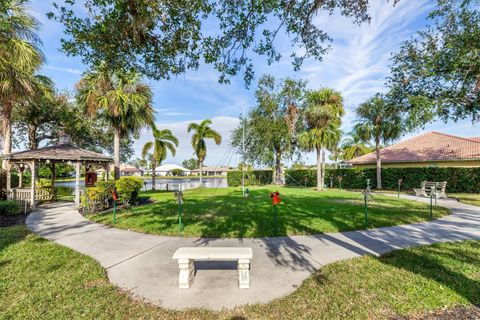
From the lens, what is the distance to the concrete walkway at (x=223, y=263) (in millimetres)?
3477

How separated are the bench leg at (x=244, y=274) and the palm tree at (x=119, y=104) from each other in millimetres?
13899

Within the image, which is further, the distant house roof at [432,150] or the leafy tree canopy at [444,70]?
the distant house roof at [432,150]

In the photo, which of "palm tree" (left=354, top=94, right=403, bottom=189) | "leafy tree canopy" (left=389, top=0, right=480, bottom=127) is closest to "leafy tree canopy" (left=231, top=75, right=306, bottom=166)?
"palm tree" (left=354, top=94, right=403, bottom=189)

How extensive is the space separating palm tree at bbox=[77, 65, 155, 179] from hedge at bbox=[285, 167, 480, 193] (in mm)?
18660

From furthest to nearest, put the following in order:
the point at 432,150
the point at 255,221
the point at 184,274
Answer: the point at 432,150, the point at 255,221, the point at 184,274

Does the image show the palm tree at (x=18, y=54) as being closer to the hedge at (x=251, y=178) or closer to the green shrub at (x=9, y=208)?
the green shrub at (x=9, y=208)

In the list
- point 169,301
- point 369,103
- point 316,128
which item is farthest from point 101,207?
point 369,103

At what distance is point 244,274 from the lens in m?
3.63

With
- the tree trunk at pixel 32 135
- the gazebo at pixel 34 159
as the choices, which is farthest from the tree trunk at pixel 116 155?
the tree trunk at pixel 32 135

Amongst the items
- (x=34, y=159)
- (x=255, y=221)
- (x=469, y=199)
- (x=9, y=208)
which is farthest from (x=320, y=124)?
(x=9, y=208)

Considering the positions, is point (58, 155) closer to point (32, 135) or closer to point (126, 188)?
point (126, 188)

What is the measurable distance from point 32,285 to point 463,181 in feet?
79.2

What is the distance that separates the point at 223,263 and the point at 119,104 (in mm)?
13800

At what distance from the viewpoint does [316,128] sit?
21109mm
